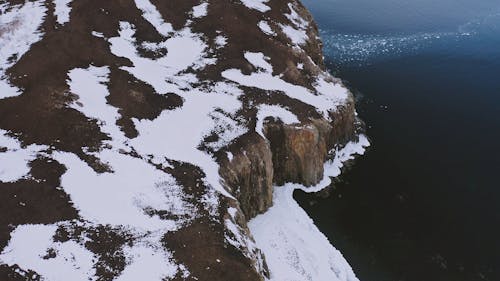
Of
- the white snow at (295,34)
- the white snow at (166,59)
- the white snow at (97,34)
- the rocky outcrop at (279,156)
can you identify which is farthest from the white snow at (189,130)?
the white snow at (295,34)

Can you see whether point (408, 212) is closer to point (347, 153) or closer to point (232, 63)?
point (347, 153)

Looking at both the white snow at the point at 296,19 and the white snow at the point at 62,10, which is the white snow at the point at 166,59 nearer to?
the white snow at the point at 62,10

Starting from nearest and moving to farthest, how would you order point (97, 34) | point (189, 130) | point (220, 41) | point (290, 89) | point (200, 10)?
point (189, 130) → point (290, 89) → point (97, 34) → point (220, 41) → point (200, 10)

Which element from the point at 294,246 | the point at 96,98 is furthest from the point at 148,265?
the point at 96,98

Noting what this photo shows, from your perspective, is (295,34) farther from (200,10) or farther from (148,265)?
(148,265)

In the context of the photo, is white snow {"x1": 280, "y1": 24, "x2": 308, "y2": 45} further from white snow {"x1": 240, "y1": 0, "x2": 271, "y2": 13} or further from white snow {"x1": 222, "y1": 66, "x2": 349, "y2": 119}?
white snow {"x1": 222, "y1": 66, "x2": 349, "y2": 119}

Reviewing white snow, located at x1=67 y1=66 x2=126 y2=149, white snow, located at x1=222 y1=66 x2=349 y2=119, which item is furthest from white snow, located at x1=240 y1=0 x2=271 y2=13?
white snow, located at x1=67 y1=66 x2=126 y2=149
